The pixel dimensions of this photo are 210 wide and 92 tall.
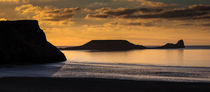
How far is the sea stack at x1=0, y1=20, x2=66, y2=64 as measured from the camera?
4172cm

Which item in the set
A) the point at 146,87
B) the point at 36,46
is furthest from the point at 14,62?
the point at 146,87

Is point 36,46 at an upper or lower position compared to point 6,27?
lower

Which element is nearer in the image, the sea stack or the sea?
the sea

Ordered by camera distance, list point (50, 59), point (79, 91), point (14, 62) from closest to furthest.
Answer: point (79, 91), point (14, 62), point (50, 59)

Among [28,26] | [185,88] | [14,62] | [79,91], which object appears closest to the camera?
[79,91]

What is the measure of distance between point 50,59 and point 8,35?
895cm

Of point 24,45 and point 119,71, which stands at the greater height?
point 24,45

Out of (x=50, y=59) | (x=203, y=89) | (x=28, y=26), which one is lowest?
(x=50, y=59)

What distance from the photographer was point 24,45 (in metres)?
42.9

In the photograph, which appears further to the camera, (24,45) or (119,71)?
(24,45)

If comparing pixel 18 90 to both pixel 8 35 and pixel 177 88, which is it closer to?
pixel 177 88

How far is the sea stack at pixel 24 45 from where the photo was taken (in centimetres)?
4172

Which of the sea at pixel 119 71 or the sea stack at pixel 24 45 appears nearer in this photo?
the sea at pixel 119 71

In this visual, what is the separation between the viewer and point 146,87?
1602cm
